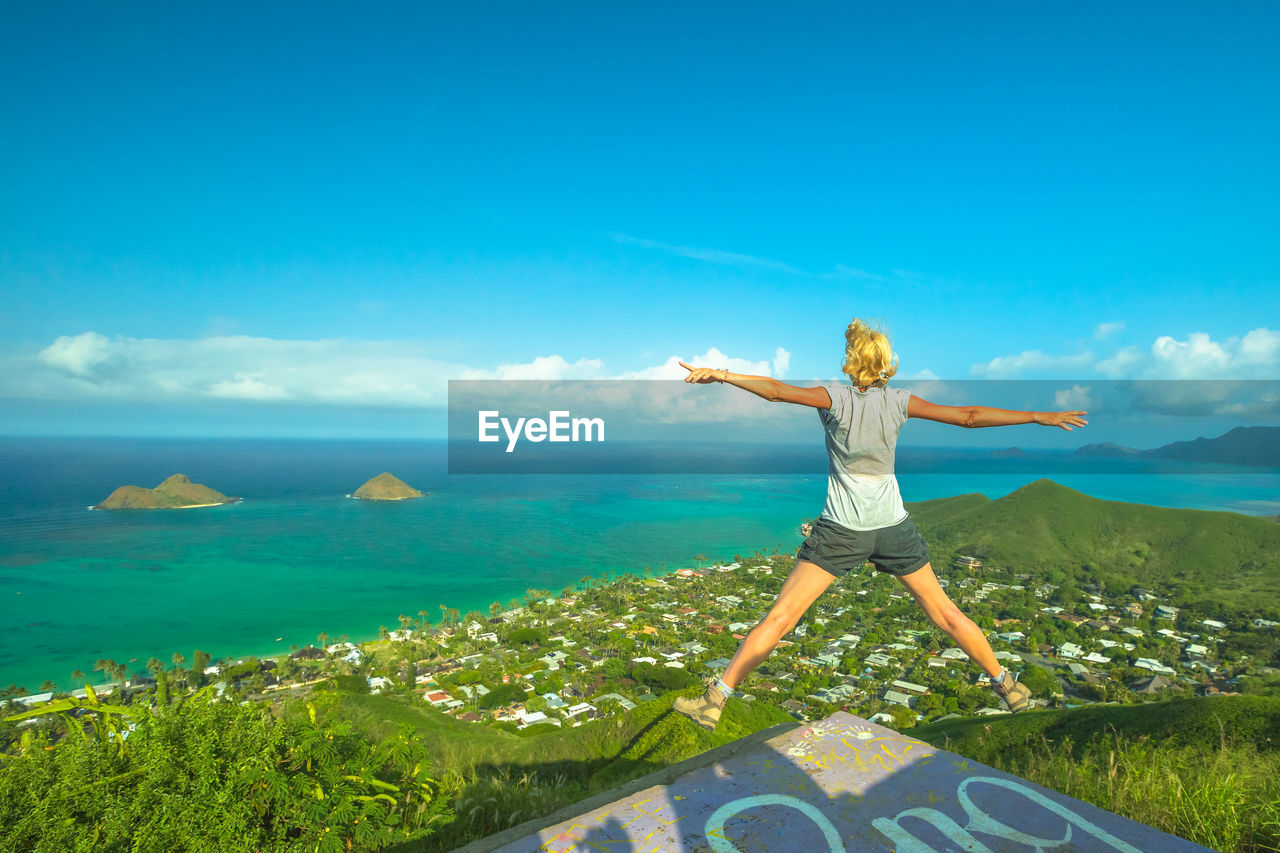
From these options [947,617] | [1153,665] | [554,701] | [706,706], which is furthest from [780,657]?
[706,706]

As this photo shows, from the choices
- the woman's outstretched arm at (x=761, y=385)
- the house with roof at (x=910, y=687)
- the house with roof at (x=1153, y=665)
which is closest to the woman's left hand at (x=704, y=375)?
the woman's outstretched arm at (x=761, y=385)

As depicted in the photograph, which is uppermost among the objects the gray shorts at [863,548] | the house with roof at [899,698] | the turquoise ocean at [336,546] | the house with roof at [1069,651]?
the gray shorts at [863,548]

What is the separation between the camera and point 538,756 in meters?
10.7

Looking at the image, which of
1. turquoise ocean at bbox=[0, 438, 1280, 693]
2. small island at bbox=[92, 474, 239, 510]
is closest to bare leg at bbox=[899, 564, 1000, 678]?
turquoise ocean at bbox=[0, 438, 1280, 693]

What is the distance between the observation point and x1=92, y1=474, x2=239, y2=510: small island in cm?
9175

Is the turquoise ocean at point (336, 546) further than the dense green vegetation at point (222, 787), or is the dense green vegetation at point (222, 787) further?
the turquoise ocean at point (336, 546)

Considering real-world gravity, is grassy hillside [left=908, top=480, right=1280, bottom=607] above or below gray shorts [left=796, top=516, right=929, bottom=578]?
below

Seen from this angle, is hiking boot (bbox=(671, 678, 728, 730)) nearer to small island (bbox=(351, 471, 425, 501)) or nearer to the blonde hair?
the blonde hair

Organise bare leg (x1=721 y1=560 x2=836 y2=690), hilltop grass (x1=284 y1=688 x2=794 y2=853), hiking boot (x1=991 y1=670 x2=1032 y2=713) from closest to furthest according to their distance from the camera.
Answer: bare leg (x1=721 y1=560 x2=836 y2=690)
hiking boot (x1=991 y1=670 x2=1032 y2=713)
hilltop grass (x1=284 y1=688 x2=794 y2=853)

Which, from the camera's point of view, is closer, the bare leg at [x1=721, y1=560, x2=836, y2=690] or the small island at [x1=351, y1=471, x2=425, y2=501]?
the bare leg at [x1=721, y1=560, x2=836, y2=690]

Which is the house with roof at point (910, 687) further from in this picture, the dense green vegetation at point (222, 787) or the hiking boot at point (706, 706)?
the hiking boot at point (706, 706)

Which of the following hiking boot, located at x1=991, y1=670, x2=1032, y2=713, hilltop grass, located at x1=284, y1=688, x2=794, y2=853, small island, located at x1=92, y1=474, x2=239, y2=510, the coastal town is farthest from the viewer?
small island, located at x1=92, y1=474, x2=239, y2=510

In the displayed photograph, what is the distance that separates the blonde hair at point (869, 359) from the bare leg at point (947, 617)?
1.02 meters

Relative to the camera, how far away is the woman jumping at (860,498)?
295 centimetres
